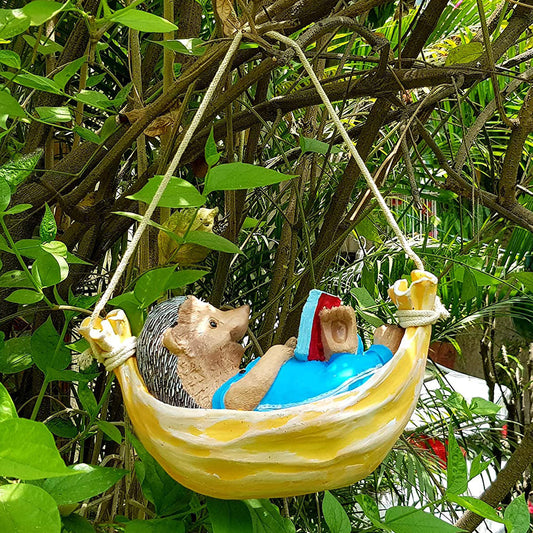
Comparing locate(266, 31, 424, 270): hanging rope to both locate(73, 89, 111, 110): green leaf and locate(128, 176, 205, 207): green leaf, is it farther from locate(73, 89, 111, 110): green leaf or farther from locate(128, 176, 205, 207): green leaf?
locate(73, 89, 111, 110): green leaf

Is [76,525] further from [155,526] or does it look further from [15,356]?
[15,356]

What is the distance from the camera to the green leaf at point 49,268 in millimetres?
475

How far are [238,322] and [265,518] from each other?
0.16m

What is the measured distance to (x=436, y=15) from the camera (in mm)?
662

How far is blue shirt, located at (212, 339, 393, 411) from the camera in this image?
39 cm

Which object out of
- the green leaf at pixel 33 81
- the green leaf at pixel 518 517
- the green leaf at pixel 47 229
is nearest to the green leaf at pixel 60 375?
the green leaf at pixel 47 229

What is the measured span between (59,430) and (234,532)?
239mm

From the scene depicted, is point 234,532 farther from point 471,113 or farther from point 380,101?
point 471,113

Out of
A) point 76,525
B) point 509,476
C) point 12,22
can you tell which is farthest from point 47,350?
point 509,476

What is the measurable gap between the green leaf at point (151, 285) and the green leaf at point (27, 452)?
18 centimetres

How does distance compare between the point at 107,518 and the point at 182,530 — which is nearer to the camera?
the point at 182,530

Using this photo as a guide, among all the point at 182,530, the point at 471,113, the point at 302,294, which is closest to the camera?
the point at 182,530

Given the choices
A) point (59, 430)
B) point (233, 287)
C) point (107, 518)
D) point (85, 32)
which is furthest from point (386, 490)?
point (85, 32)

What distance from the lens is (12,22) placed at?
0.44 metres
